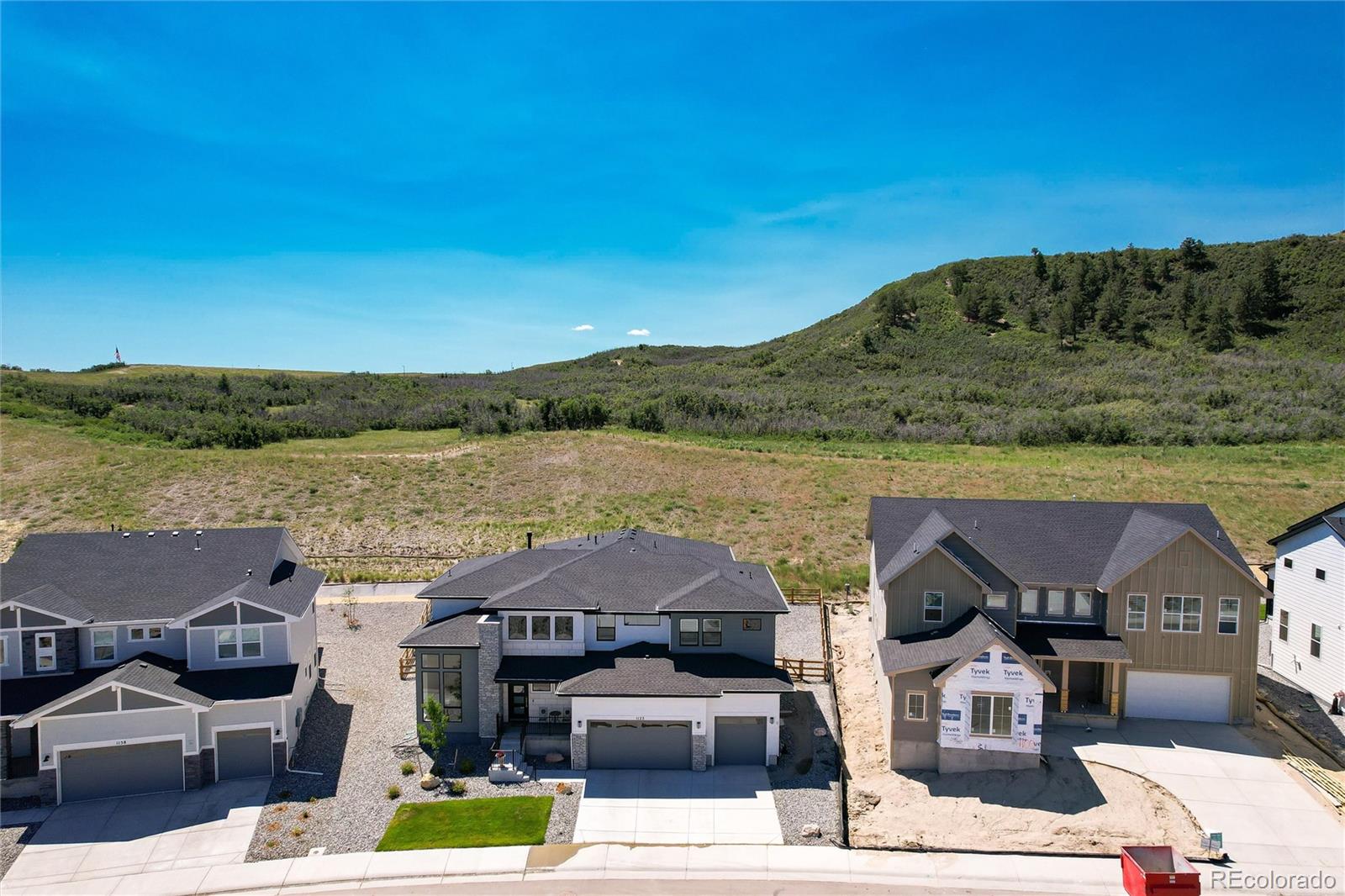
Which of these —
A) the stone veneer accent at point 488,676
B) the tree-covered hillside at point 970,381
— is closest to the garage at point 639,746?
the stone veneer accent at point 488,676

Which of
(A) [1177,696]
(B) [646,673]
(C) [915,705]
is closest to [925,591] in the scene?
(C) [915,705]

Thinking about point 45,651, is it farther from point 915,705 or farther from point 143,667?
point 915,705

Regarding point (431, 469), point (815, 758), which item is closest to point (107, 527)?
point (431, 469)

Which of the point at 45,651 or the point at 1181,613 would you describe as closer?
the point at 45,651

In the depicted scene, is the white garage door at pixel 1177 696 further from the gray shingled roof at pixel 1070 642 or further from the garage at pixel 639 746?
the garage at pixel 639 746

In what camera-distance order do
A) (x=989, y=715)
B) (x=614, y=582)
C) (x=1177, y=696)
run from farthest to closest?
(x=614, y=582) → (x=1177, y=696) → (x=989, y=715)

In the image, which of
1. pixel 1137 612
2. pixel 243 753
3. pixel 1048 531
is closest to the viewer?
pixel 243 753

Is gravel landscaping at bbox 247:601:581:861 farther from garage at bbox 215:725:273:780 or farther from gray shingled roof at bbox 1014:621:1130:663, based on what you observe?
gray shingled roof at bbox 1014:621:1130:663

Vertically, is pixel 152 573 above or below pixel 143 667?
above
